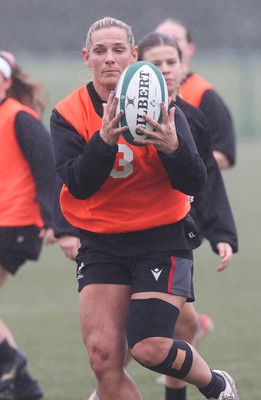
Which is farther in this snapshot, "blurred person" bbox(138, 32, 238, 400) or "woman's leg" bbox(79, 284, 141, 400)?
"blurred person" bbox(138, 32, 238, 400)

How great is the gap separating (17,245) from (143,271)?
1984 mm

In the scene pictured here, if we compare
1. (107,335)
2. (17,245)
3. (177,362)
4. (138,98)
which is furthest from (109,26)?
(17,245)

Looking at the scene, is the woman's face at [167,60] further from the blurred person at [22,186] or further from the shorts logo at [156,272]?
the shorts logo at [156,272]

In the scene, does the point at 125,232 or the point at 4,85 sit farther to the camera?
the point at 4,85

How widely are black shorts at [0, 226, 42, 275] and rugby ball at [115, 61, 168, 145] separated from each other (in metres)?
2.23

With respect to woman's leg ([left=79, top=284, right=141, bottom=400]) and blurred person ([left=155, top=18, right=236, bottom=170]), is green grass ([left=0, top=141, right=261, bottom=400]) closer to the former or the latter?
A: blurred person ([left=155, top=18, right=236, bottom=170])

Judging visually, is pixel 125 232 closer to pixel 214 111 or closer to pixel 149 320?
pixel 149 320

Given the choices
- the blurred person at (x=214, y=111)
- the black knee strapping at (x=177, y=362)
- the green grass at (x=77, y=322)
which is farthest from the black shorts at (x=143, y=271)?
the blurred person at (x=214, y=111)

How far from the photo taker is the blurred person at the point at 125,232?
5137 millimetres

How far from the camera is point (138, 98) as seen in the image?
194 inches

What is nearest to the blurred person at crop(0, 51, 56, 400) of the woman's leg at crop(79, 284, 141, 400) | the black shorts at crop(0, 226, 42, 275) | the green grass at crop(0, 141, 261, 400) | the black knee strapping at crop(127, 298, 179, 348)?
the black shorts at crop(0, 226, 42, 275)

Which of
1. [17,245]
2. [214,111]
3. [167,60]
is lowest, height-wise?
[17,245]

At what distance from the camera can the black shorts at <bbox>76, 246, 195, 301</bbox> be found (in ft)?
17.2

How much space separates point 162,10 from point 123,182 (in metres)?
28.8
